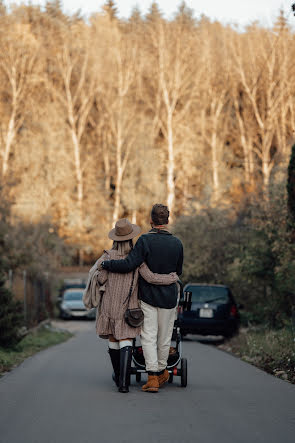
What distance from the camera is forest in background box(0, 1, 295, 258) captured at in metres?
53.8

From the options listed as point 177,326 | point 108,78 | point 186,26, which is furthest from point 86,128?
point 177,326

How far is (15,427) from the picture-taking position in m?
7.43

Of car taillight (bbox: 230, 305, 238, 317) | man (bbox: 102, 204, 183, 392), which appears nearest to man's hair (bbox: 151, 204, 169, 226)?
man (bbox: 102, 204, 183, 392)

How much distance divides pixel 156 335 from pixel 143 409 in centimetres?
168

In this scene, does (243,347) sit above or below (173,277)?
below

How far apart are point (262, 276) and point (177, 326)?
37.3 feet

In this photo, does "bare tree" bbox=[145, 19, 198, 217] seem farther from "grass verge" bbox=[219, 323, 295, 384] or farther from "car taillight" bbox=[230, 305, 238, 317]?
"grass verge" bbox=[219, 323, 295, 384]

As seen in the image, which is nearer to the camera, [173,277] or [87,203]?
[173,277]

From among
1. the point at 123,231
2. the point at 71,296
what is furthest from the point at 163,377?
the point at 71,296

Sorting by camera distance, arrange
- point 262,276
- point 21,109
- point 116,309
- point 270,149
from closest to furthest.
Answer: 1. point 116,309
2. point 262,276
3. point 21,109
4. point 270,149

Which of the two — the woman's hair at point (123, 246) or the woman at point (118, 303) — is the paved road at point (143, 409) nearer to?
the woman at point (118, 303)

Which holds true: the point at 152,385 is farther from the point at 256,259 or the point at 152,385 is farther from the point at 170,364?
the point at 256,259

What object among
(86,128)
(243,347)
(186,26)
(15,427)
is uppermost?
(186,26)

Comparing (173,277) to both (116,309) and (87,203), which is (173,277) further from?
(87,203)
